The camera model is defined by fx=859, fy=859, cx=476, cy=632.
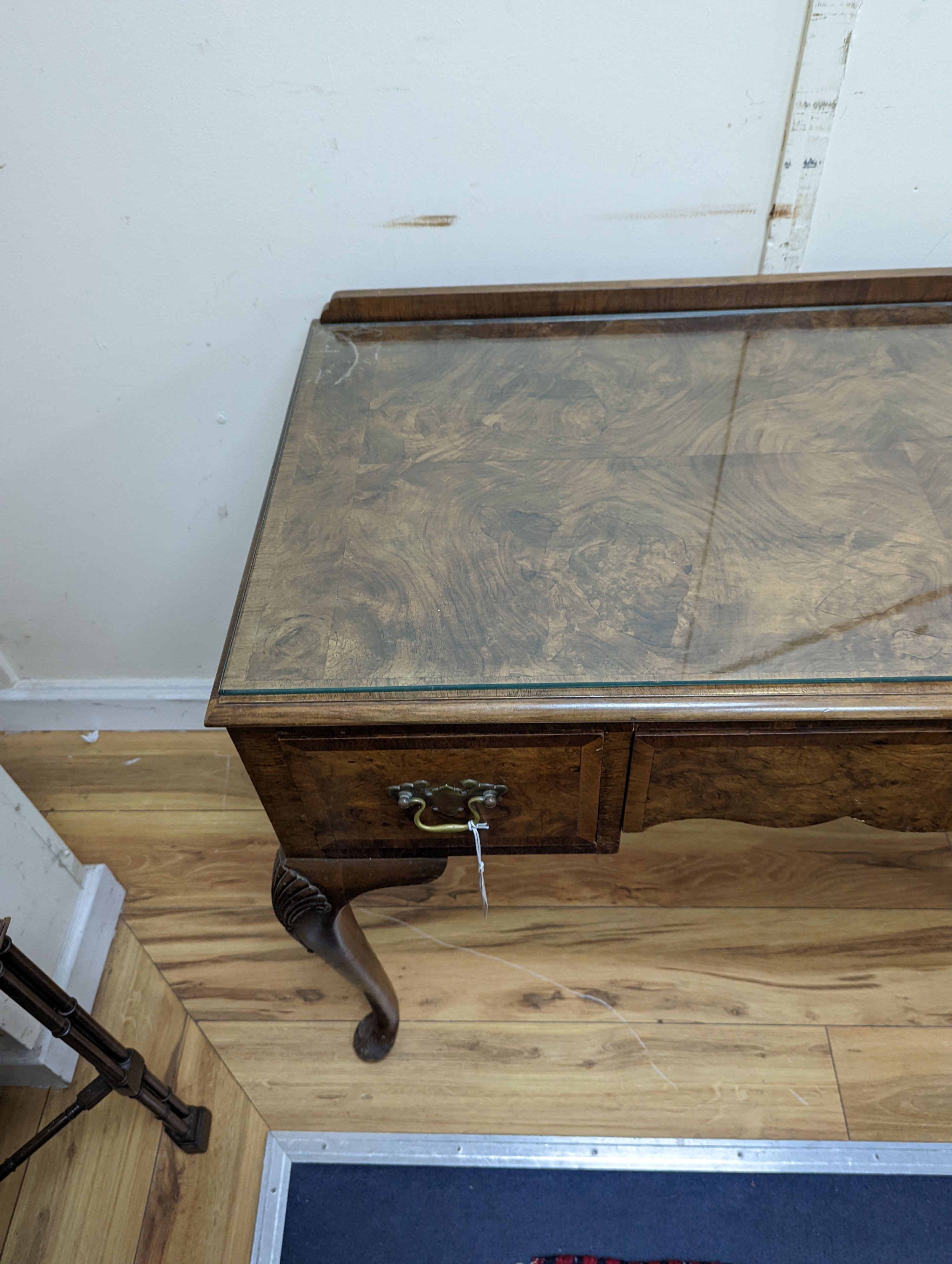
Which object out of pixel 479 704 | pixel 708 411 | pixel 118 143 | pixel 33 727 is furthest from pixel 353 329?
pixel 33 727

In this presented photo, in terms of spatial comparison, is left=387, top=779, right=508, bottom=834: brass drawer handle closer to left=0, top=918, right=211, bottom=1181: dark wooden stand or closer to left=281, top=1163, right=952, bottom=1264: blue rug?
left=0, top=918, right=211, bottom=1181: dark wooden stand

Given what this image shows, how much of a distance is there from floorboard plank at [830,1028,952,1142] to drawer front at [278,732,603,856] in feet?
2.13

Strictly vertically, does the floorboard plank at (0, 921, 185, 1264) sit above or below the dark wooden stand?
below

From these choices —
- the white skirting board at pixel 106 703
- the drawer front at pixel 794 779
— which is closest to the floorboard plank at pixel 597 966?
the white skirting board at pixel 106 703

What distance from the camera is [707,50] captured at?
93cm

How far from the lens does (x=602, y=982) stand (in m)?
1.32

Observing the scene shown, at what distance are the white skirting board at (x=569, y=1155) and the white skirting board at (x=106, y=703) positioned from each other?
2.58 feet

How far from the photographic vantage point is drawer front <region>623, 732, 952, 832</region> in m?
0.77

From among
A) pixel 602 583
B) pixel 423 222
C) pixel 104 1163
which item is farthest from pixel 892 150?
pixel 104 1163

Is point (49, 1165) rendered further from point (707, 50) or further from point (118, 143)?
point (707, 50)

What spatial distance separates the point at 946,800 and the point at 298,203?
3.26 feet

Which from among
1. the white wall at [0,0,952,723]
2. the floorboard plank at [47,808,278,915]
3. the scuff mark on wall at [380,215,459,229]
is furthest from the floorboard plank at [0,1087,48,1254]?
the scuff mark on wall at [380,215,459,229]

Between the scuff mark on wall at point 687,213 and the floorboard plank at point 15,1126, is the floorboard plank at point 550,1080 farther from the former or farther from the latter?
the scuff mark on wall at point 687,213

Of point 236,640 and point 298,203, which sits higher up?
point 298,203
